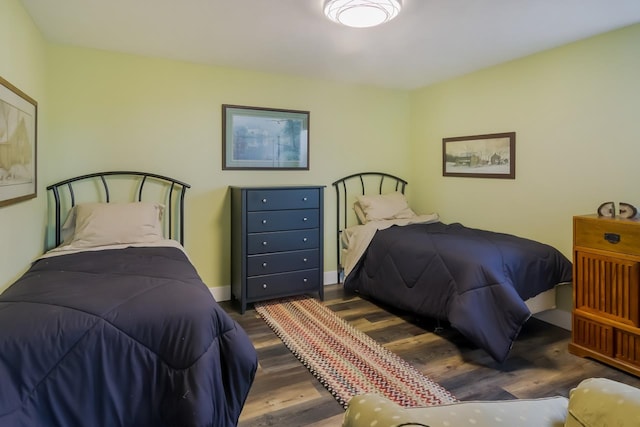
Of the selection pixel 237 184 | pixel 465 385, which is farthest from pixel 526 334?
pixel 237 184

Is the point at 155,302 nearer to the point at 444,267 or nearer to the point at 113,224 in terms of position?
the point at 113,224

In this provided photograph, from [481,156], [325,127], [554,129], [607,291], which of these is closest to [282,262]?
[325,127]

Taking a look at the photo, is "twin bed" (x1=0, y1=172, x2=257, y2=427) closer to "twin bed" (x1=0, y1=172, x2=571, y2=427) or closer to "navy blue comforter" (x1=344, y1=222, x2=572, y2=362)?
"twin bed" (x1=0, y1=172, x2=571, y2=427)

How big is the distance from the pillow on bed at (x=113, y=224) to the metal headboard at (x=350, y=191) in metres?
1.90

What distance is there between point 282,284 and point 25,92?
2.34 m

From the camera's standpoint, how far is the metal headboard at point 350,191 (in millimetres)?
4203

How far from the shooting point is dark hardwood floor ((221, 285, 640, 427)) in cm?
198

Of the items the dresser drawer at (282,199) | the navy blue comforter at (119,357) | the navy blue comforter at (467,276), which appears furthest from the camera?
the dresser drawer at (282,199)

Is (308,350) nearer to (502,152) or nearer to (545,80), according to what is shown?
(502,152)

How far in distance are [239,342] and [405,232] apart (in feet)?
7.16

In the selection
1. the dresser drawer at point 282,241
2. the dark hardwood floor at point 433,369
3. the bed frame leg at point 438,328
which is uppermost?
the dresser drawer at point 282,241

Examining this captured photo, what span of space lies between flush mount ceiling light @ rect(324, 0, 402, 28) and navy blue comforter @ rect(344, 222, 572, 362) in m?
1.69

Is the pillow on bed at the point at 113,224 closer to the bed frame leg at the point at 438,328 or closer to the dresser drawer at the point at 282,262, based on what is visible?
the dresser drawer at the point at 282,262

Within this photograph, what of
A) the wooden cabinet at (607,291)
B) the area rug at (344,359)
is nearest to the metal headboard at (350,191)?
the area rug at (344,359)
